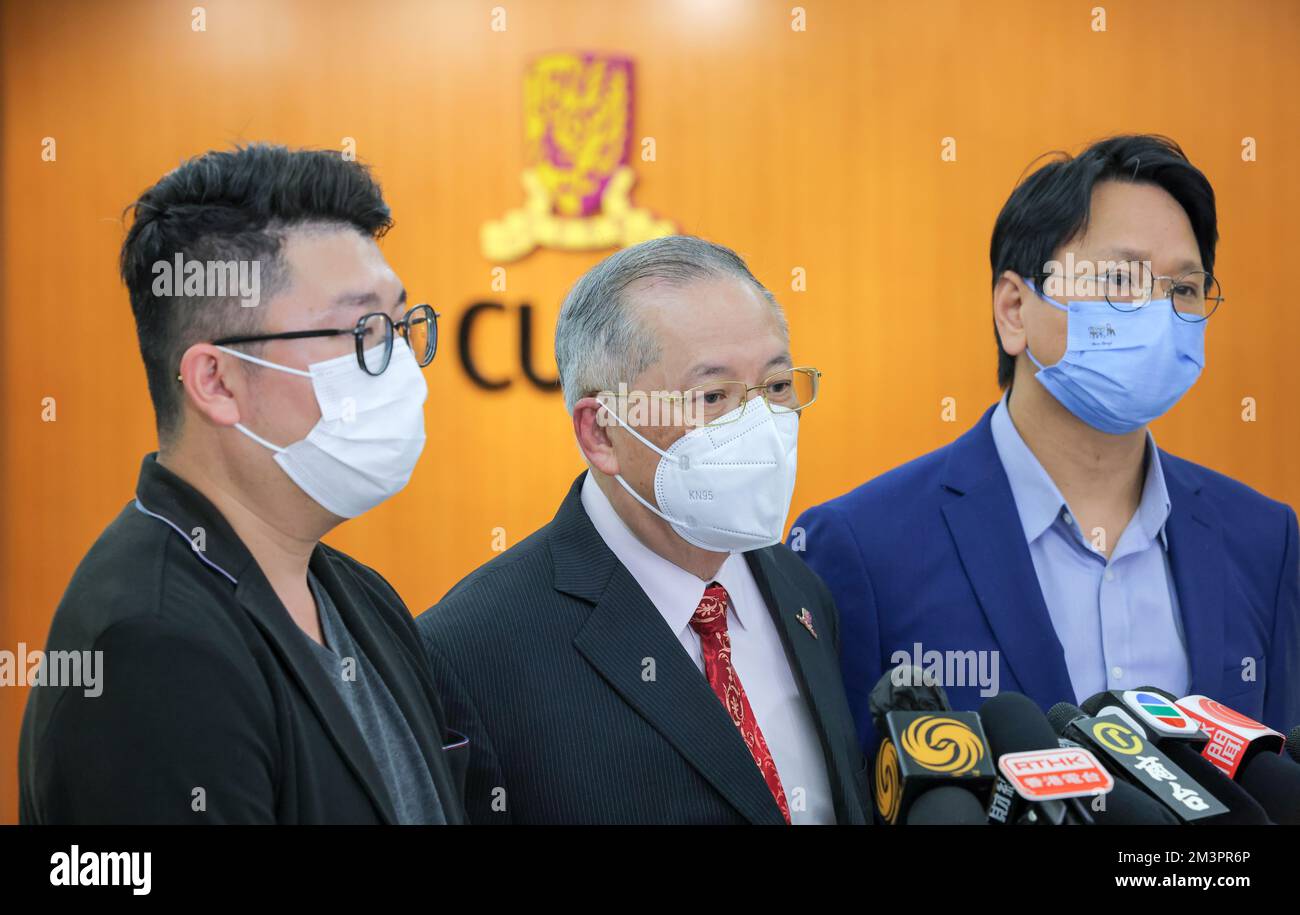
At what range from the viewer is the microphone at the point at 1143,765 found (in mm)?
1401

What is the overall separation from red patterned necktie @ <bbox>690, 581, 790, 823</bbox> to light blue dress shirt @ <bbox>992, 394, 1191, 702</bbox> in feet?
2.27

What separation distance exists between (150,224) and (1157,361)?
5.80 ft

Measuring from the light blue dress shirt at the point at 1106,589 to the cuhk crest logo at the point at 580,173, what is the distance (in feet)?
6.98

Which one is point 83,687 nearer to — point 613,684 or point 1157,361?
point 613,684

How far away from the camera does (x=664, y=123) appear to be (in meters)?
4.17

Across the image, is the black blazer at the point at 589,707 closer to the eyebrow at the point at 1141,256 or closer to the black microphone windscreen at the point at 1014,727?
the black microphone windscreen at the point at 1014,727

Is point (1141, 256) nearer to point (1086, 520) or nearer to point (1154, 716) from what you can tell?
point (1086, 520)

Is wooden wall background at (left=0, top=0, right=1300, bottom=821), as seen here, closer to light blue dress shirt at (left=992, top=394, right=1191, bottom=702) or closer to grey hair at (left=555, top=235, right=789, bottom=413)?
light blue dress shirt at (left=992, top=394, right=1191, bottom=702)

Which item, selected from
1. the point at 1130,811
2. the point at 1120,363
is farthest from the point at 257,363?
the point at 1120,363

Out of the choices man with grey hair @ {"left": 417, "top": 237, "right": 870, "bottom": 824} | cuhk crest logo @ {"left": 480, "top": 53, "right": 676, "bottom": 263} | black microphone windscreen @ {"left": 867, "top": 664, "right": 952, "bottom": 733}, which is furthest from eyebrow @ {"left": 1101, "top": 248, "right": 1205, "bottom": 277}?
cuhk crest logo @ {"left": 480, "top": 53, "right": 676, "bottom": 263}

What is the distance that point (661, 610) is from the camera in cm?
187

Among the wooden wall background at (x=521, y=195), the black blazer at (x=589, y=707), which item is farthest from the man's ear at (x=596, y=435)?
the wooden wall background at (x=521, y=195)

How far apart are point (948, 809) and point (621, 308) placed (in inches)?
34.7
